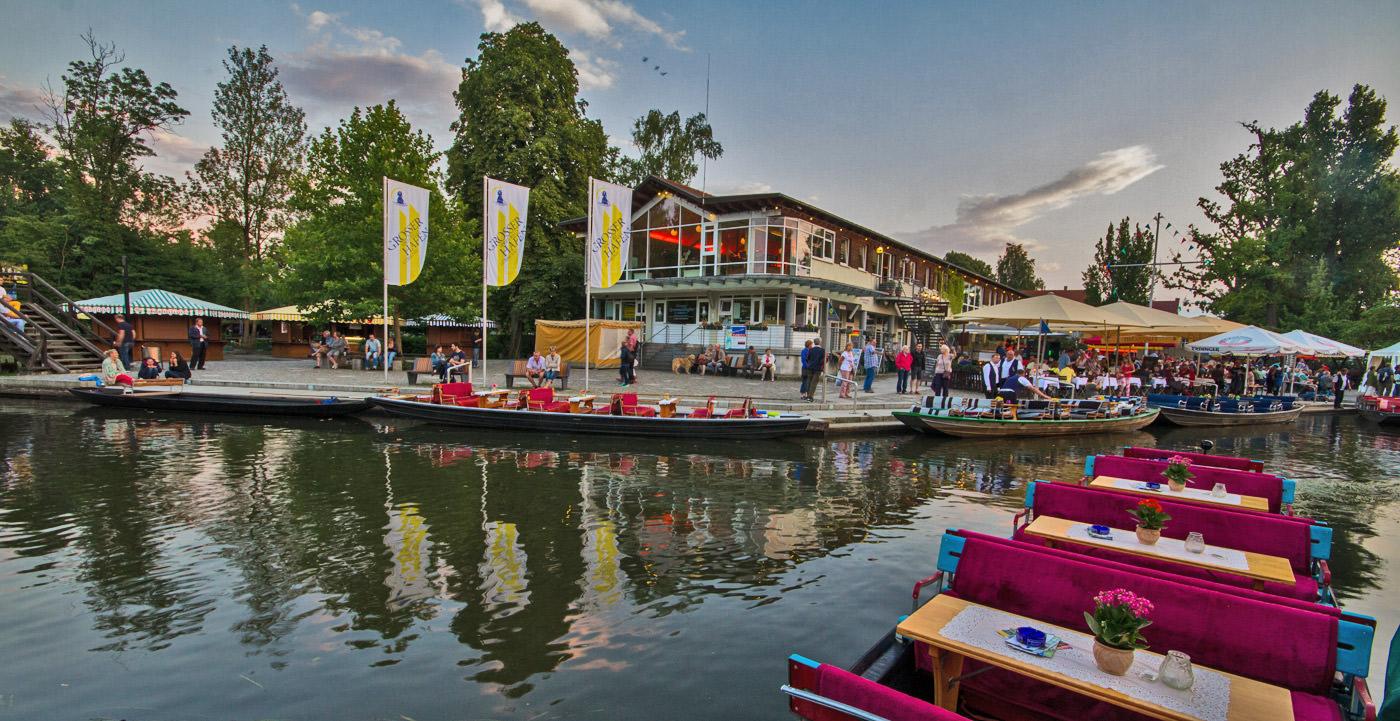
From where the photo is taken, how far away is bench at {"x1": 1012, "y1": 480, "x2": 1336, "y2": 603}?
4.46m

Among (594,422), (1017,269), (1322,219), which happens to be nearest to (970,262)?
(1017,269)

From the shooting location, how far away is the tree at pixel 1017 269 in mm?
87062

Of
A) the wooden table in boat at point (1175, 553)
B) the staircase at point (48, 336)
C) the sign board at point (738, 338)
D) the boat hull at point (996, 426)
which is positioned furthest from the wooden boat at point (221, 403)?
the wooden table in boat at point (1175, 553)

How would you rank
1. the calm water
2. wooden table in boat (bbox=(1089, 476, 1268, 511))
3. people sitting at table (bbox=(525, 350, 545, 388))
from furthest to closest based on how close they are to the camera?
people sitting at table (bbox=(525, 350, 545, 388))
wooden table in boat (bbox=(1089, 476, 1268, 511))
the calm water

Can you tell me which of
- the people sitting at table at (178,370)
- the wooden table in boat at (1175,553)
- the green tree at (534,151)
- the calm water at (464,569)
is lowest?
the calm water at (464,569)

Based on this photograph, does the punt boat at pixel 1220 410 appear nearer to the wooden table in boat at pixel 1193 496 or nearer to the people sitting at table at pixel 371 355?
the wooden table in boat at pixel 1193 496

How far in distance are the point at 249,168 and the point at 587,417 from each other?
3853cm

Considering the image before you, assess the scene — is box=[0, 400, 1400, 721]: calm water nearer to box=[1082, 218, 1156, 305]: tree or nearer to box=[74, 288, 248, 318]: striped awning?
box=[74, 288, 248, 318]: striped awning

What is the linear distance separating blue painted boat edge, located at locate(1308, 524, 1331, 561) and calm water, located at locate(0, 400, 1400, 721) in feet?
4.12

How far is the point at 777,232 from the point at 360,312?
719 inches

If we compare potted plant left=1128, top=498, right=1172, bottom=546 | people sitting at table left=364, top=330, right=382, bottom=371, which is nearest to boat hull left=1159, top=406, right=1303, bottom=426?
potted plant left=1128, top=498, right=1172, bottom=546

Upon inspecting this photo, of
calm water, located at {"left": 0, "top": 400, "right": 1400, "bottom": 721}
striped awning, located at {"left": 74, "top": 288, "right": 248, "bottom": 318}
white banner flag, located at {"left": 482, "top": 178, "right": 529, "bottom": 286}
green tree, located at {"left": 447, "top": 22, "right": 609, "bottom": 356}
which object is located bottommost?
calm water, located at {"left": 0, "top": 400, "right": 1400, "bottom": 721}

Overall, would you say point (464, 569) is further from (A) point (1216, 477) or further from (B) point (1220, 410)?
(B) point (1220, 410)

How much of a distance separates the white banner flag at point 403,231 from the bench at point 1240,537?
19.6m
